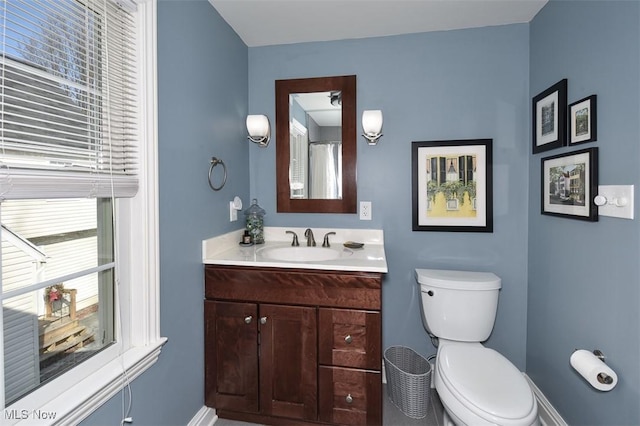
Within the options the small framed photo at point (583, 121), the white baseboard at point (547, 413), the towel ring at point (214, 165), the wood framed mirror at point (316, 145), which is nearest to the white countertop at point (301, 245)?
the wood framed mirror at point (316, 145)

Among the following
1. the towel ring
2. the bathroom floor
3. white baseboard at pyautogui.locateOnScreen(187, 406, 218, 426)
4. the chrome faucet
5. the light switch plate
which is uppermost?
Result: the towel ring

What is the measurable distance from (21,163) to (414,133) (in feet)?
6.32

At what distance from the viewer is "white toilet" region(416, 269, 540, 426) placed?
1.22 metres

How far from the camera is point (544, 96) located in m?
1.75

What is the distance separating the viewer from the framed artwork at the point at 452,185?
6.55 feet

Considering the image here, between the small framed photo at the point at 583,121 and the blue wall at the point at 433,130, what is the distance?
1.54 feet

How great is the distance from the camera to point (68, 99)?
0.98 meters

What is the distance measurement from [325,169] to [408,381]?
1399 millimetres

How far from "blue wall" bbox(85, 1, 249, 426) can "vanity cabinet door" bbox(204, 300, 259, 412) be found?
55 millimetres

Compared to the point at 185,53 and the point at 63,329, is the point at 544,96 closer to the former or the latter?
the point at 185,53

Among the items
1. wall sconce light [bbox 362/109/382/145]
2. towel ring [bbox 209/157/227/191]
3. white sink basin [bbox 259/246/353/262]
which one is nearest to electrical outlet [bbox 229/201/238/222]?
towel ring [bbox 209/157/227/191]

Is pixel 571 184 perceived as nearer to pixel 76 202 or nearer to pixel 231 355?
pixel 231 355

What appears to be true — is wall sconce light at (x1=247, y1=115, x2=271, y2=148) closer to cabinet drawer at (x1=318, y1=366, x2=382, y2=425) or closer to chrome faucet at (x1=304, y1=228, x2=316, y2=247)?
chrome faucet at (x1=304, y1=228, x2=316, y2=247)

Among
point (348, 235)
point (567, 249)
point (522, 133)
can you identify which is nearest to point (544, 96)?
point (522, 133)
